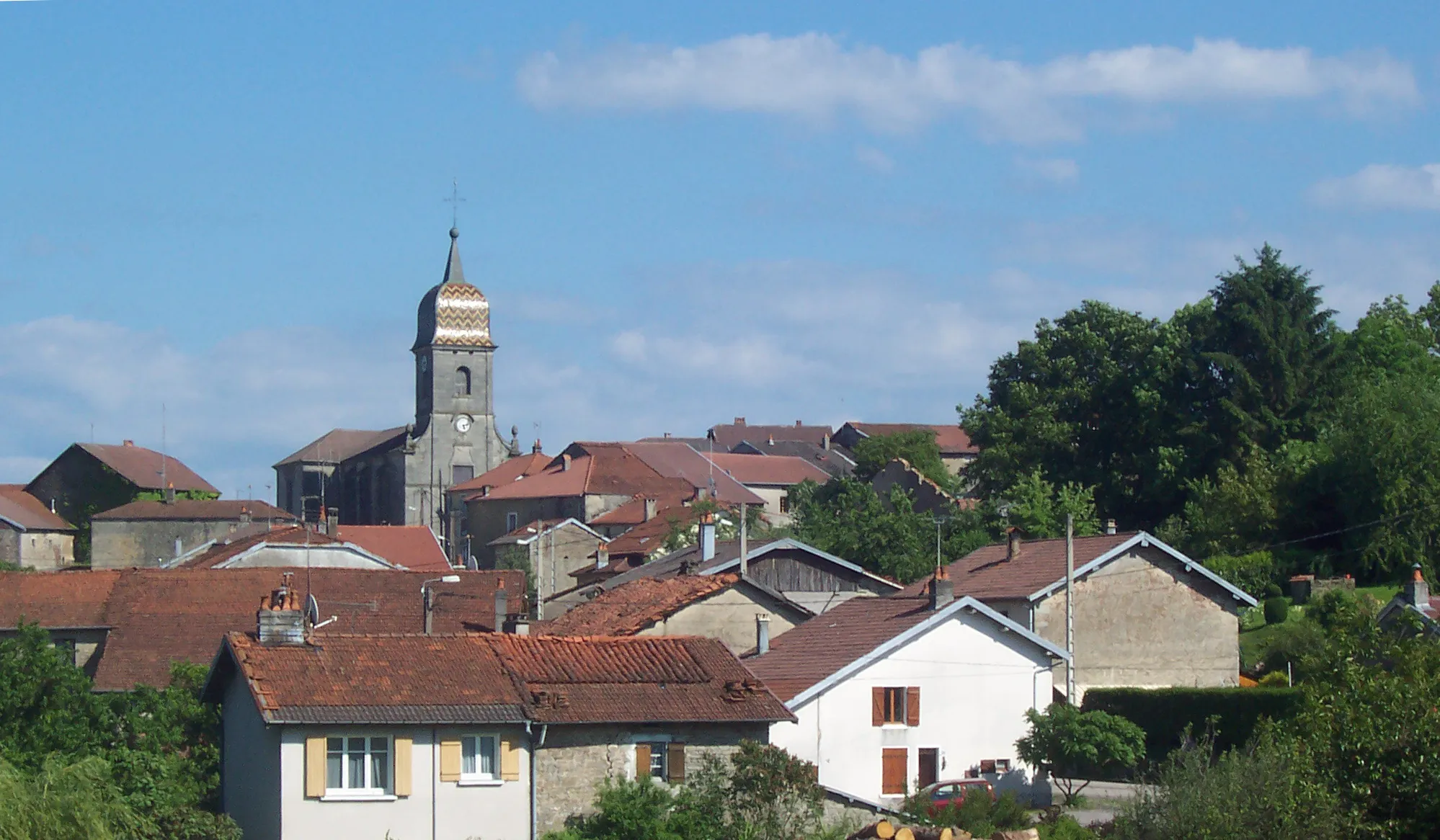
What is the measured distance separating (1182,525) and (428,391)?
71.0 metres

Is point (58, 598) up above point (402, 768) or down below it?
above

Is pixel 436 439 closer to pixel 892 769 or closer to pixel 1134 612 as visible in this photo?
pixel 1134 612

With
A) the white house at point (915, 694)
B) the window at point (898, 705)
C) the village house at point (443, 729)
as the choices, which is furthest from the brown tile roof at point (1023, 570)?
the village house at point (443, 729)

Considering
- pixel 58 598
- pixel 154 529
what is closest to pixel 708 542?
pixel 58 598

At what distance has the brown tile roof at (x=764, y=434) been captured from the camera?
488ft

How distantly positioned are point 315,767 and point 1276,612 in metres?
29.8

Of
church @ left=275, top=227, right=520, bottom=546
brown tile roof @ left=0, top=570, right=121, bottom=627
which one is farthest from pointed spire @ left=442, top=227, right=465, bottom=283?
brown tile roof @ left=0, top=570, right=121, bottom=627

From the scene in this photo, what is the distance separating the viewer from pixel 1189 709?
38594 millimetres

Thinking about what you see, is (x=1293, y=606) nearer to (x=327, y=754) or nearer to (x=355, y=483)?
(x=327, y=754)

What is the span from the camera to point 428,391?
124 meters

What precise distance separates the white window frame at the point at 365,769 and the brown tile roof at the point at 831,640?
372 inches

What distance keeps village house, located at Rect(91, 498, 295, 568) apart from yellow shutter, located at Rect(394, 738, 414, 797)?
65.1 metres

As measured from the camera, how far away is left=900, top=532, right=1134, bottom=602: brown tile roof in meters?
42.7

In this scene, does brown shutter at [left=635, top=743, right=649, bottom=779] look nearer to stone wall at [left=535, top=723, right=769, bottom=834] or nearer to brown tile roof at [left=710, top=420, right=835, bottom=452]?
stone wall at [left=535, top=723, right=769, bottom=834]
